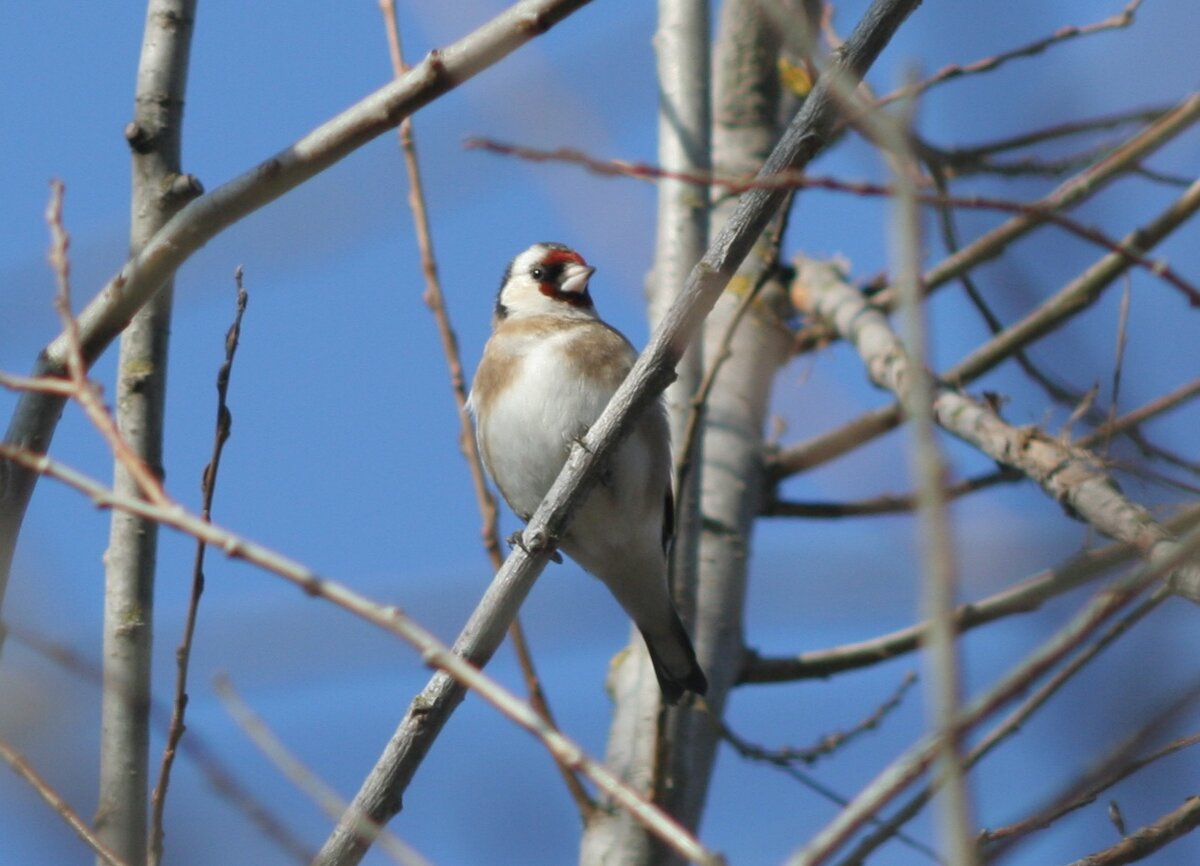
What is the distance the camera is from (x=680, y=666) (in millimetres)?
5012

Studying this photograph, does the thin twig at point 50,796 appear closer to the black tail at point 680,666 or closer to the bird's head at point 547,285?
Answer: the black tail at point 680,666

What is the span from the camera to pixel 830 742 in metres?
5.41

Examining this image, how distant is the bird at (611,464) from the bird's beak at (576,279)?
2.48ft

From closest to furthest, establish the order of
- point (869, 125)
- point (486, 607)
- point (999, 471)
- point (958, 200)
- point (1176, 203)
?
point (869, 125) → point (958, 200) → point (486, 607) → point (1176, 203) → point (999, 471)

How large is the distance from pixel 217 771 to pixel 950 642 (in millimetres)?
1569

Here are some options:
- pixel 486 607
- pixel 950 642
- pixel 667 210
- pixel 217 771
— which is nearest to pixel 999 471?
pixel 667 210

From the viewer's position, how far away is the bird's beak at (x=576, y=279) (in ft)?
20.7

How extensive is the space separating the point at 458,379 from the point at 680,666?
4.25 ft

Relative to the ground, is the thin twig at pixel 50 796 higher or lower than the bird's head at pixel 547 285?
lower

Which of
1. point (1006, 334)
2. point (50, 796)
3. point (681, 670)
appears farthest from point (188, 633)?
point (1006, 334)

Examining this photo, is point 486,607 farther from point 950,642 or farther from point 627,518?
point 950,642

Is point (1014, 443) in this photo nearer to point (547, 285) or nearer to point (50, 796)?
point (547, 285)

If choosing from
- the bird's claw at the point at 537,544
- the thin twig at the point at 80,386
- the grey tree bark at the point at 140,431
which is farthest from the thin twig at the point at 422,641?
the bird's claw at the point at 537,544

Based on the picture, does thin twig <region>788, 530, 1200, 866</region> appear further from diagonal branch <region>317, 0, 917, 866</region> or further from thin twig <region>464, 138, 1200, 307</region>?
diagonal branch <region>317, 0, 917, 866</region>
